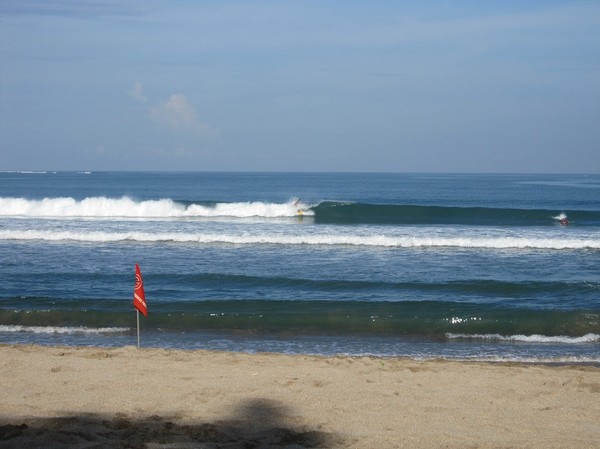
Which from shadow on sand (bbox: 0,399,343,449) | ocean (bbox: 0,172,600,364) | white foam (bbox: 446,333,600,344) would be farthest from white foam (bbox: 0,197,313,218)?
shadow on sand (bbox: 0,399,343,449)

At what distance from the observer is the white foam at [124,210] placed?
38844 millimetres

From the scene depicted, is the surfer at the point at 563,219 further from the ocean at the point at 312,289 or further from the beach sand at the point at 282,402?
the beach sand at the point at 282,402

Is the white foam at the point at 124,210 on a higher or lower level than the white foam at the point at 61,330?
higher

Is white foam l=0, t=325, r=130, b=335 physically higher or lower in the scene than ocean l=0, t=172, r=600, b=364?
lower

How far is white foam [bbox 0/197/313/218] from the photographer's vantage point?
3884cm

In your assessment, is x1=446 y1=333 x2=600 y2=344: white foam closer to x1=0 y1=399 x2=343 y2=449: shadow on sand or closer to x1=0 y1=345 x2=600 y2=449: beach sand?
x1=0 y1=345 x2=600 y2=449: beach sand

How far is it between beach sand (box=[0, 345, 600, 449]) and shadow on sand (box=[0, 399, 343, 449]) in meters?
0.02

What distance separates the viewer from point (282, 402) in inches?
314

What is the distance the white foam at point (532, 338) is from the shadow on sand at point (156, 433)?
6642 millimetres

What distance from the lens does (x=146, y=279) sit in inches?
714

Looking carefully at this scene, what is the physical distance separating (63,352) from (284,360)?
3242 millimetres

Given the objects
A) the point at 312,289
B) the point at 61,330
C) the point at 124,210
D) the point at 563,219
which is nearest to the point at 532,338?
the point at 312,289

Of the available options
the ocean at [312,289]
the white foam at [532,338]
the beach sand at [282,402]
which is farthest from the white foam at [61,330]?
the white foam at [532,338]

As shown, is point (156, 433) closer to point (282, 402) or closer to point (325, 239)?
point (282, 402)
